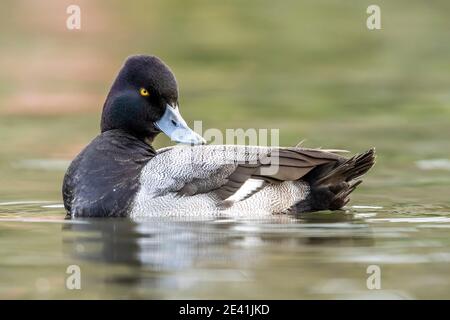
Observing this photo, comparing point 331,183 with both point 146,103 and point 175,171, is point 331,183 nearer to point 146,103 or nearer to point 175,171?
point 175,171

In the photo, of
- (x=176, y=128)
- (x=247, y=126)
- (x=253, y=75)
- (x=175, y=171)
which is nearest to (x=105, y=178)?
(x=175, y=171)

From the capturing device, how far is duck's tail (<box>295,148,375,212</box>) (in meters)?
10.1

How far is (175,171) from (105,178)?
60 cm

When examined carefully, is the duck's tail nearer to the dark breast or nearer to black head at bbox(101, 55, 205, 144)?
black head at bbox(101, 55, 205, 144)

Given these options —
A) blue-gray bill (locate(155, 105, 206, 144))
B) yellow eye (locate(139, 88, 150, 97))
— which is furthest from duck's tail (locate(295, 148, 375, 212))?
yellow eye (locate(139, 88, 150, 97))

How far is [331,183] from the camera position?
33.5 feet

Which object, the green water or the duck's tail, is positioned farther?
the duck's tail

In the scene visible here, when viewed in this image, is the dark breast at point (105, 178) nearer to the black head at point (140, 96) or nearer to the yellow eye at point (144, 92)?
the black head at point (140, 96)

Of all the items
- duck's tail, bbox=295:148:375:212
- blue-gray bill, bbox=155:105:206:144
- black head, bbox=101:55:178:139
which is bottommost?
duck's tail, bbox=295:148:375:212

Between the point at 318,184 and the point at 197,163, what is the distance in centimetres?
110

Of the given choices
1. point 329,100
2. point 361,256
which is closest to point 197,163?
point 361,256

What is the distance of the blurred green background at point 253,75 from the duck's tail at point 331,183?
72 cm

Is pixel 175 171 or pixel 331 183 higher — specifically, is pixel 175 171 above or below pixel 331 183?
above
